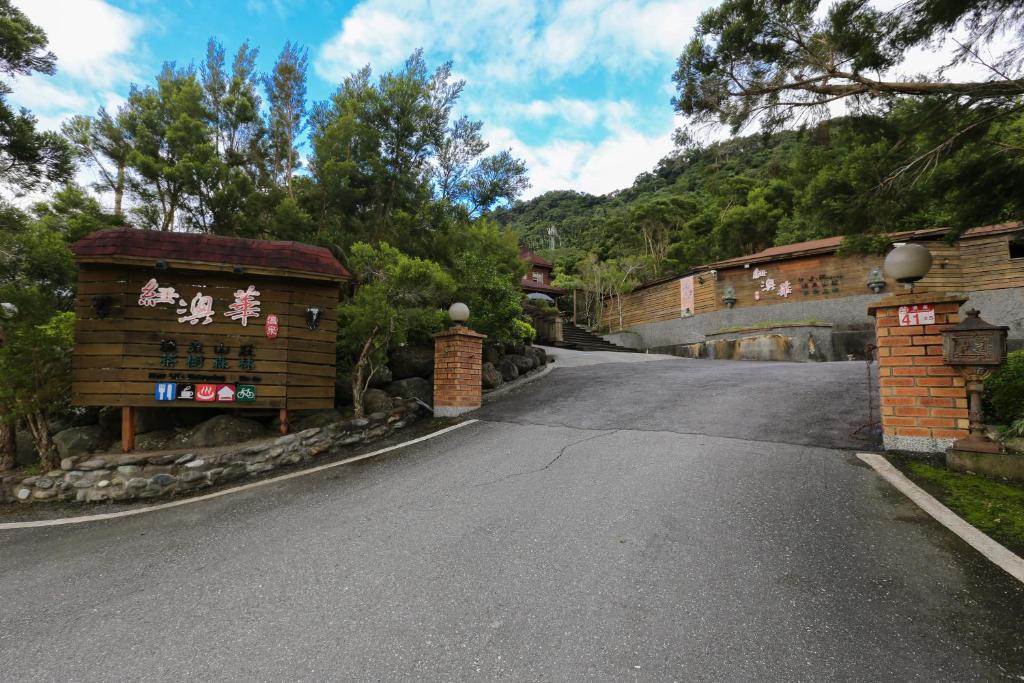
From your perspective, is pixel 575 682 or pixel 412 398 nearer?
pixel 575 682

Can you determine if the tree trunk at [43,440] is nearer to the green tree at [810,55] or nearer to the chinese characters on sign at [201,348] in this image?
the chinese characters on sign at [201,348]

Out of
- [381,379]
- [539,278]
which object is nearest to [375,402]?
[381,379]

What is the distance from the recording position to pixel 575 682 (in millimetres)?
1566

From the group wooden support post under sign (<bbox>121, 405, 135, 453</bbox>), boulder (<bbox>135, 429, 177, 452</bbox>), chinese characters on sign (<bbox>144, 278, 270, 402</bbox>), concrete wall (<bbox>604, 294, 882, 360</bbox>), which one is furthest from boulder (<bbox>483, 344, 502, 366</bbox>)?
concrete wall (<bbox>604, 294, 882, 360</bbox>)

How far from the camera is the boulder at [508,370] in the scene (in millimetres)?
8961

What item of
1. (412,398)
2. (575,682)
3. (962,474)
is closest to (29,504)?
(412,398)

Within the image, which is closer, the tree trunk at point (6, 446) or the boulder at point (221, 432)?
the tree trunk at point (6, 446)

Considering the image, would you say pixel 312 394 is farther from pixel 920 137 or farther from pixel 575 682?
pixel 920 137

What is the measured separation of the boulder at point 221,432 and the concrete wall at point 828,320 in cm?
1309

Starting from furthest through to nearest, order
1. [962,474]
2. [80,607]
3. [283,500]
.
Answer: [283,500], [962,474], [80,607]

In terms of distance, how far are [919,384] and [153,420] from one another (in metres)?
8.96

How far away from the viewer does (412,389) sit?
7176 millimetres

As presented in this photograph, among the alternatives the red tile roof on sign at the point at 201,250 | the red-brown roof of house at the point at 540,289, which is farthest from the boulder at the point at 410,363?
the red-brown roof of house at the point at 540,289

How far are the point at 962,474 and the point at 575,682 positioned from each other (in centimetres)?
379
